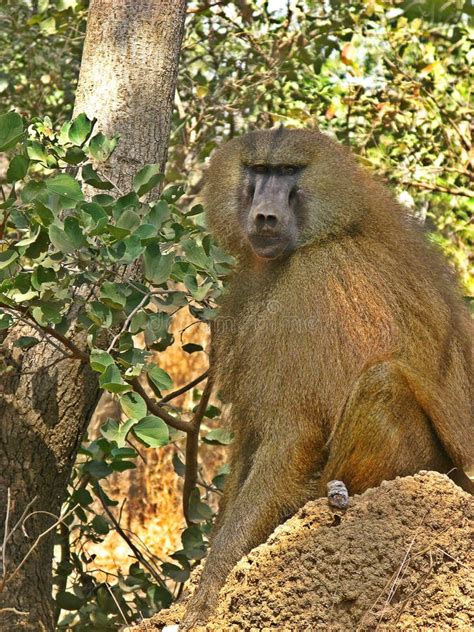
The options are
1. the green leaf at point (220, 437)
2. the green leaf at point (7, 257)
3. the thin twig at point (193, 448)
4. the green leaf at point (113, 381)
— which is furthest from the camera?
the thin twig at point (193, 448)

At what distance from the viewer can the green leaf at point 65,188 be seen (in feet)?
13.3

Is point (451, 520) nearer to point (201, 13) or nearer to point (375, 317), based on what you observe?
point (375, 317)

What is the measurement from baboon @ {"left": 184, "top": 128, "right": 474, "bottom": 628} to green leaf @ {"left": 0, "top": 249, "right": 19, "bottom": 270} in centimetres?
113

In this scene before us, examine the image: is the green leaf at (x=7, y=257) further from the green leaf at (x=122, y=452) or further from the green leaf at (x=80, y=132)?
the green leaf at (x=122, y=452)

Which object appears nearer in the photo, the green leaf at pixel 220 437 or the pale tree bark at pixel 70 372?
the pale tree bark at pixel 70 372

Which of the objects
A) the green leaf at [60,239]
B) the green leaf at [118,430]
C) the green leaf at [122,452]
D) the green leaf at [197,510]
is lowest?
the green leaf at [197,510]

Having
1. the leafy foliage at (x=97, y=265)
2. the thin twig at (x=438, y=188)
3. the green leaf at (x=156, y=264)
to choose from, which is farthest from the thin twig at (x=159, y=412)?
the thin twig at (x=438, y=188)

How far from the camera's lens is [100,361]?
12.9ft

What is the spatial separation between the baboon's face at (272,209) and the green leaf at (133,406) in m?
0.99

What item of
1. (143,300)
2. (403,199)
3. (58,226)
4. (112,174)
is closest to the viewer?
(58,226)

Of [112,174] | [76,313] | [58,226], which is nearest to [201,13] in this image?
[112,174]

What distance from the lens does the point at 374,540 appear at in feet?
12.3

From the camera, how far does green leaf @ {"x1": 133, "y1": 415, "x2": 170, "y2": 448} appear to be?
4.06m

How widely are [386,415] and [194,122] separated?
15.3 ft
